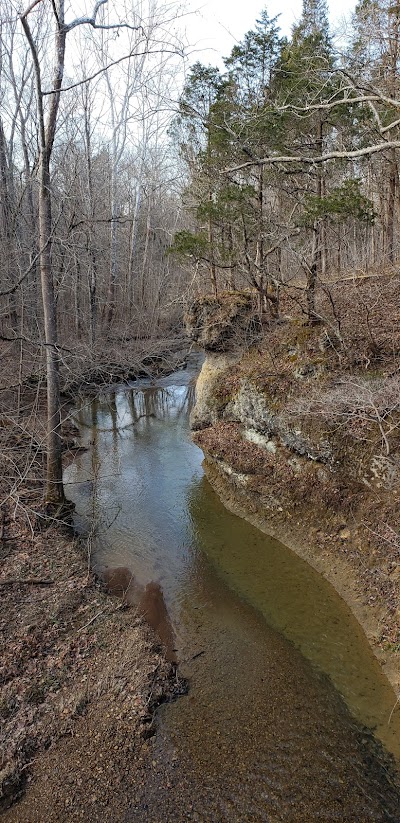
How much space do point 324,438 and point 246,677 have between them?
198 inches

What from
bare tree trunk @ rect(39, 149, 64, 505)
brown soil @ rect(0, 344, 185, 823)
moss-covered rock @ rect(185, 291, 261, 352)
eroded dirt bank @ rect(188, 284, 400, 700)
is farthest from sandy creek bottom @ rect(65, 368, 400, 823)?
moss-covered rock @ rect(185, 291, 261, 352)

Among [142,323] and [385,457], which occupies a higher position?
[142,323]

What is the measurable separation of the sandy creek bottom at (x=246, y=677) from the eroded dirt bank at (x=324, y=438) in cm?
52

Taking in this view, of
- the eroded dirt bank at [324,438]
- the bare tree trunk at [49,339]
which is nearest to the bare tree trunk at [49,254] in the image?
the bare tree trunk at [49,339]

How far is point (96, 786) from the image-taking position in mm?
4762

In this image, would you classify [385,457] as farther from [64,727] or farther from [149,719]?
[64,727]

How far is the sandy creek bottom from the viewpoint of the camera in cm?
480

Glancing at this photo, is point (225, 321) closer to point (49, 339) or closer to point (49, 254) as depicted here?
point (49, 339)

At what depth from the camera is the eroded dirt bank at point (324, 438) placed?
26.3ft

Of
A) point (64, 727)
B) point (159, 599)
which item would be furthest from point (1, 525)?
point (64, 727)

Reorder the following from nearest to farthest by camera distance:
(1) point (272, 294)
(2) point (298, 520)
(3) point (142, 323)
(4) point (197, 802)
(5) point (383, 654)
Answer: (4) point (197, 802)
(5) point (383, 654)
(2) point (298, 520)
(1) point (272, 294)
(3) point (142, 323)

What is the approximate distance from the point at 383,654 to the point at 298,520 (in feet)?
10.7

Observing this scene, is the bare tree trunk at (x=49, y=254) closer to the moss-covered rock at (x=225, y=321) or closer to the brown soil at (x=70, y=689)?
the brown soil at (x=70, y=689)

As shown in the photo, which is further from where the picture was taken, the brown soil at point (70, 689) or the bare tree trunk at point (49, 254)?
the bare tree trunk at point (49, 254)
